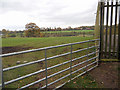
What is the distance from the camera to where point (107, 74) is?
3.38m

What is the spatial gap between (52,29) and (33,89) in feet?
47.4

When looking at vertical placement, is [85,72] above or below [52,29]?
below

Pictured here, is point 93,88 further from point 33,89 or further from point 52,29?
point 52,29

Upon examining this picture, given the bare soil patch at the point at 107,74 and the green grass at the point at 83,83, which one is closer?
the green grass at the point at 83,83

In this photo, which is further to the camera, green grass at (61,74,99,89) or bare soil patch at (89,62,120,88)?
bare soil patch at (89,62,120,88)

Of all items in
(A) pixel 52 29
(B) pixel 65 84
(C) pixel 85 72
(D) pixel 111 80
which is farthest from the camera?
(A) pixel 52 29

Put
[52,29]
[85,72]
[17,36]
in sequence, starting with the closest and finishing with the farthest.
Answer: [85,72] → [17,36] → [52,29]

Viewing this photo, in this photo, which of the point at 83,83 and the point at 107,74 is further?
the point at 107,74

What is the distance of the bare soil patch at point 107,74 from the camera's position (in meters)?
2.87

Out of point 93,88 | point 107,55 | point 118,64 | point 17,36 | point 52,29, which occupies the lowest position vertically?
point 93,88

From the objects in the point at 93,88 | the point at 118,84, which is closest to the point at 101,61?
the point at 118,84

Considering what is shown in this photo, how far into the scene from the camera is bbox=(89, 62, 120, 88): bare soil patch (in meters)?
2.87

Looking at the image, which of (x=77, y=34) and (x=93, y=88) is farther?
(x=77, y=34)

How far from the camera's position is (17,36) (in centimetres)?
1551
